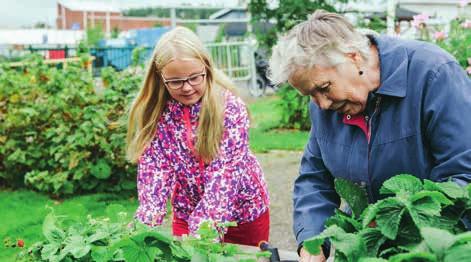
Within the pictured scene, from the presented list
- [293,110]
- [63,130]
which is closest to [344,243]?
[63,130]

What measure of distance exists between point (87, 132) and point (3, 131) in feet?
3.59

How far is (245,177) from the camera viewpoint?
101 inches

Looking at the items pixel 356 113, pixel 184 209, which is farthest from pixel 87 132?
pixel 356 113

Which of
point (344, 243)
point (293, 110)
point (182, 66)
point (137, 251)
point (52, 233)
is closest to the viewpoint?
point (344, 243)

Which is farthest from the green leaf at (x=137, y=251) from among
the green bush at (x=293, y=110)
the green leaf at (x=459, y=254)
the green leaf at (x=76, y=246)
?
the green bush at (x=293, y=110)

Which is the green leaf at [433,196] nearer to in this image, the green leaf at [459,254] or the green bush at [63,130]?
the green leaf at [459,254]

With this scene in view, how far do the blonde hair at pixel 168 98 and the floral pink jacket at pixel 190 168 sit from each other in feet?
0.11

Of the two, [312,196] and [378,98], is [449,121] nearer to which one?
[378,98]

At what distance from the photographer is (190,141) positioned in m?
2.46

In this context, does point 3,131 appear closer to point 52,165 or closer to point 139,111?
point 52,165

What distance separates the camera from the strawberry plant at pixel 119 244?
1.46 metres

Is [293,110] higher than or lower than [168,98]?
lower

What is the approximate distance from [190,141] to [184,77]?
263mm

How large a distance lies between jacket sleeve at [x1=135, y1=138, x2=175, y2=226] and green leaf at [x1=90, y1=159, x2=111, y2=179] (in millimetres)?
3180
